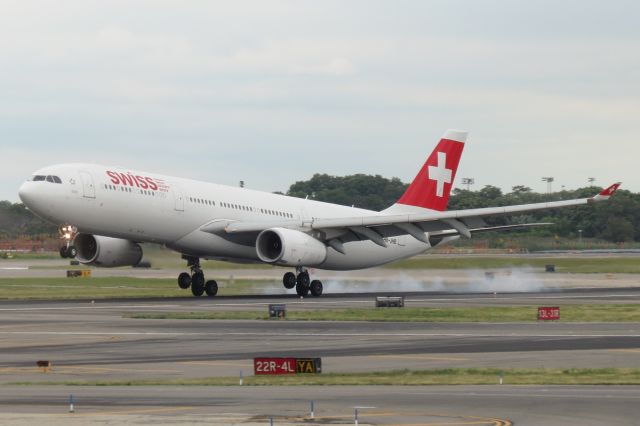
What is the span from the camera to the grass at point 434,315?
1748 inches

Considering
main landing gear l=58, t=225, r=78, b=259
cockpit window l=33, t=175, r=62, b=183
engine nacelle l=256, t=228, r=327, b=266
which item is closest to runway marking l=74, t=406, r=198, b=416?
cockpit window l=33, t=175, r=62, b=183

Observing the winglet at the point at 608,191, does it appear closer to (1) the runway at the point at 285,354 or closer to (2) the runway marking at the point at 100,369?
(1) the runway at the point at 285,354

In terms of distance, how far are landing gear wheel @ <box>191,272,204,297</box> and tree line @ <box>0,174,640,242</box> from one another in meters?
51.1

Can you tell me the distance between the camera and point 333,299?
59469 millimetres

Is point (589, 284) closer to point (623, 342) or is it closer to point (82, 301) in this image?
point (82, 301)

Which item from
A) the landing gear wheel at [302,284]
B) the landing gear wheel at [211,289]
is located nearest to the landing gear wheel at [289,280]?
the landing gear wheel at [302,284]

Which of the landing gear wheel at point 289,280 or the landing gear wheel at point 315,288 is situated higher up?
the landing gear wheel at point 289,280

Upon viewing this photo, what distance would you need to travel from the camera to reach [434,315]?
151ft

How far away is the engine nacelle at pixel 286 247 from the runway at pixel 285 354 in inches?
169

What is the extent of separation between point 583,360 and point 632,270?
59.9 metres

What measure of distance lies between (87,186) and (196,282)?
10.2 meters

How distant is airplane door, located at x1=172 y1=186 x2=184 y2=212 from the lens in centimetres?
5793

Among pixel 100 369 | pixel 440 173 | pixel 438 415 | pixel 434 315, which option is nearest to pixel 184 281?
pixel 440 173

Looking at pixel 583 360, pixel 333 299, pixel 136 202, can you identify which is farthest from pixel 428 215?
pixel 583 360
